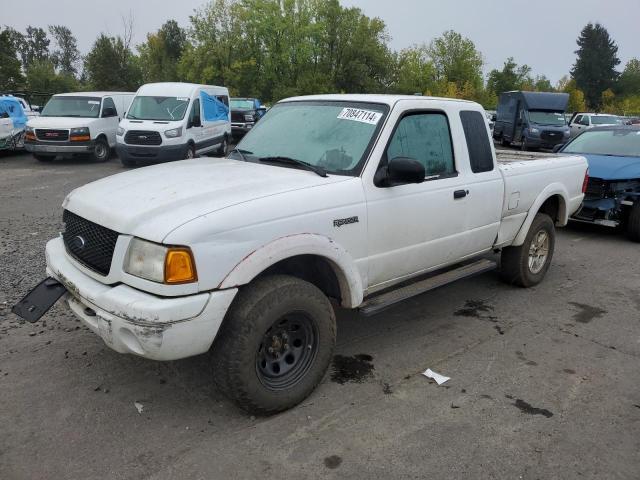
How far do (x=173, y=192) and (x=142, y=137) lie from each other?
37.9 ft

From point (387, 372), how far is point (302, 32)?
154 feet

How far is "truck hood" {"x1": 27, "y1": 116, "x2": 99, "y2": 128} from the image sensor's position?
14.6 m

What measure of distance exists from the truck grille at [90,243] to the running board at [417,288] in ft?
5.50

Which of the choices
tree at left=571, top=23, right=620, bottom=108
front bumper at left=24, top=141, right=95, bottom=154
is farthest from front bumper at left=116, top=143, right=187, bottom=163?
tree at left=571, top=23, right=620, bottom=108

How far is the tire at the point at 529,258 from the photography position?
5.41 metres

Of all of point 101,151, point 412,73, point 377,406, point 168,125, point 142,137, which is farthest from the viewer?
point 412,73

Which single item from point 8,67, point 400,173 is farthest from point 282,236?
point 8,67

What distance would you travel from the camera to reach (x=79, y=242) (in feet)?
10.6

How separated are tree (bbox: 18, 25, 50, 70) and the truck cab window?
102 m

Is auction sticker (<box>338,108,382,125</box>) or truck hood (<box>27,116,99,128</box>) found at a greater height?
auction sticker (<box>338,108,382,125</box>)

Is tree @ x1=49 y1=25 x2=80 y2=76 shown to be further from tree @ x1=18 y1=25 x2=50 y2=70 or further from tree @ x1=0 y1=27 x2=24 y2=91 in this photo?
tree @ x1=0 y1=27 x2=24 y2=91

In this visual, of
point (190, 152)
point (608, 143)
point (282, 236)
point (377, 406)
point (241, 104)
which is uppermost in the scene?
point (241, 104)

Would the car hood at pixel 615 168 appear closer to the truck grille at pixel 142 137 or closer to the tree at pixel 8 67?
the truck grille at pixel 142 137

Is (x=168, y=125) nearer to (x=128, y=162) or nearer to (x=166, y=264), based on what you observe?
(x=128, y=162)
